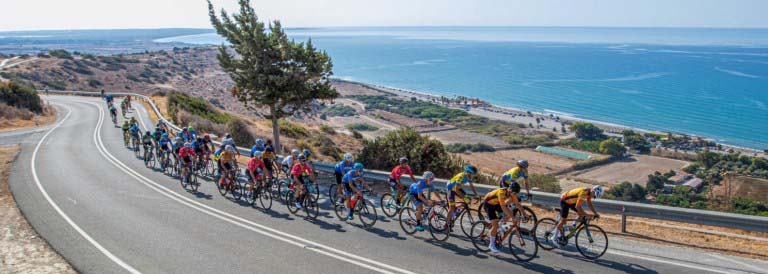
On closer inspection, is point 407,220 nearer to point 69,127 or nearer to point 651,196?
point 651,196

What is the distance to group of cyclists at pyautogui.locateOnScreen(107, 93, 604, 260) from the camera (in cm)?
927

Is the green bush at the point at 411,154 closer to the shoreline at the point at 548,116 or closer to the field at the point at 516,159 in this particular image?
the field at the point at 516,159

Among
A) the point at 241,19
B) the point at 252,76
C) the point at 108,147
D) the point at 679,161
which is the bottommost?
the point at 679,161

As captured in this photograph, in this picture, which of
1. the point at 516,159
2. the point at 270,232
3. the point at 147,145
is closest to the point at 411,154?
the point at 270,232

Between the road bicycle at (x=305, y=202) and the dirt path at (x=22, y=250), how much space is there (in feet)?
16.9

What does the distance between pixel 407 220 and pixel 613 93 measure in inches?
4665

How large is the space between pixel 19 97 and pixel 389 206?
38.6 meters

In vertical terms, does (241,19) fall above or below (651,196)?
above

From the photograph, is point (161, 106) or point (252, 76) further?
point (161, 106)

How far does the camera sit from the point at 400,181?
13.1 metres

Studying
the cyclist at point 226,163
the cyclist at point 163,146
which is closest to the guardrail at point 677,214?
the cyclist at point 226,163

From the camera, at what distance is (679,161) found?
2078 inches

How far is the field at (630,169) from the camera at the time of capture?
45.3 m

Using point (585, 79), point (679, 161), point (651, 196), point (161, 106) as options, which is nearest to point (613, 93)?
point (585, 79)
